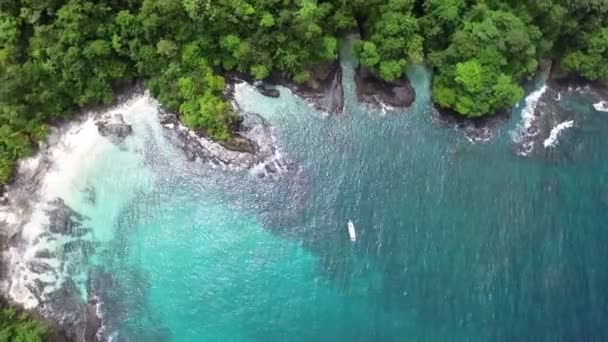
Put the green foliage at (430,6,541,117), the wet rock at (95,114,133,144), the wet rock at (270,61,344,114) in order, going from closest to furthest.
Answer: the green foliage at (430,6,541,117) → the wet rock at (95,114,133,144) → the wet rock at (270,61,344,114)

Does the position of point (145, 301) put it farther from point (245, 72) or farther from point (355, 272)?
point (245, 72)

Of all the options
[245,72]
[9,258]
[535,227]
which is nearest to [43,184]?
A: [9,258]

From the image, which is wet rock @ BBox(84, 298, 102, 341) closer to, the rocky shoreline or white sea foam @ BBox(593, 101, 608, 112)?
the rocky shoreline

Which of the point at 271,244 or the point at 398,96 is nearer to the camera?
the point at 271,244

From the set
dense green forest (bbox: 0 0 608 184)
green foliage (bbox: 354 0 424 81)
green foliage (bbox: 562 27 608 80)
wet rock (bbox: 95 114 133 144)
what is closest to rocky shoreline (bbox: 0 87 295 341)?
wet rock (bbox: 95 114 133 144)

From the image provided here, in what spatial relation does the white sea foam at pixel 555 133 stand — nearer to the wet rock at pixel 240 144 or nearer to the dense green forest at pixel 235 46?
the dense green forest at pixel 235 46

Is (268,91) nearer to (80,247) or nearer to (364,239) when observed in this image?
(364,239)

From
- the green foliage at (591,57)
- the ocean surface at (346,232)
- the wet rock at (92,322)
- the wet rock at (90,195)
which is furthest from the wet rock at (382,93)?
the wet rock at (92,322)
